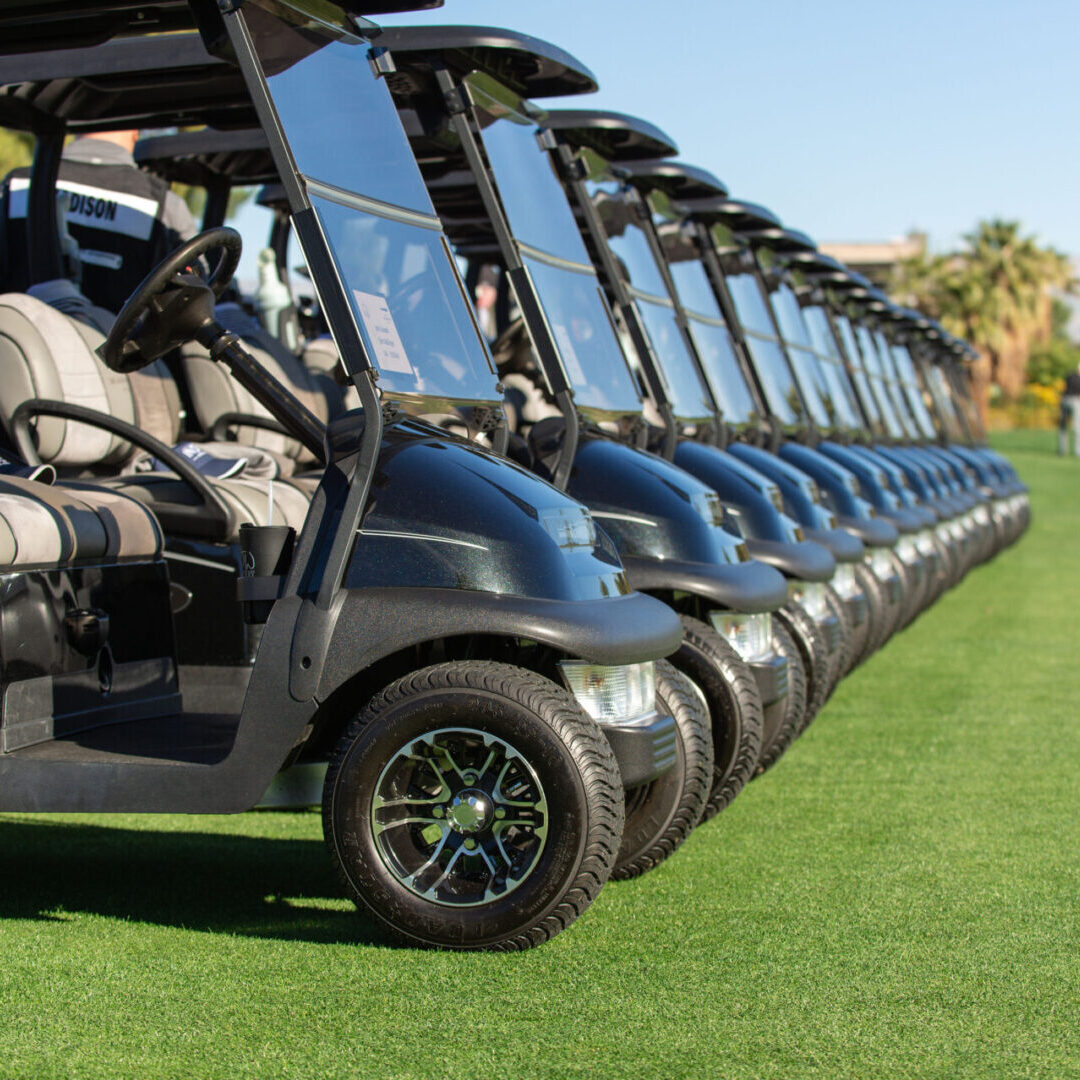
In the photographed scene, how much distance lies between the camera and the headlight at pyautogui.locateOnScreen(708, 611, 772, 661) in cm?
Answer: 460

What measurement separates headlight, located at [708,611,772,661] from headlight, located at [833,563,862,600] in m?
1.79

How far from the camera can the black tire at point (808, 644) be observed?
17.8 feet

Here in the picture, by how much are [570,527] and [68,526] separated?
115 cm

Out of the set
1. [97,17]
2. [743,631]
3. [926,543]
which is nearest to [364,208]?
[97,17]

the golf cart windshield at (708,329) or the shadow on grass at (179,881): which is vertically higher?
the golf cart windshield at (708,329)

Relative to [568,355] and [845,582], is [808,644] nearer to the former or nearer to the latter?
[845,582]

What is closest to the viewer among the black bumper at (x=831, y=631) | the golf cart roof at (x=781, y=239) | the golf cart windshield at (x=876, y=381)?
the black bumper at (x=831, y=631)

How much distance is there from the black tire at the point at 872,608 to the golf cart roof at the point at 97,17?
4.25 metres

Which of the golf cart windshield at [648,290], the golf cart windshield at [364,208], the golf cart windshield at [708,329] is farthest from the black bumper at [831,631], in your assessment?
the golf cart windshield at [364,208]

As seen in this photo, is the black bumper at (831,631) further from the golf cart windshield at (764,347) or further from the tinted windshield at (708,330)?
the golf cart windshield at (764,347)

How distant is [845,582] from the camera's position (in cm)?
659

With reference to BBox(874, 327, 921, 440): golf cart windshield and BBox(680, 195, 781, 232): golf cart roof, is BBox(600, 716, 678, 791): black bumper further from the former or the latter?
BBox(874, 327, 921, 440): golf cart windshield

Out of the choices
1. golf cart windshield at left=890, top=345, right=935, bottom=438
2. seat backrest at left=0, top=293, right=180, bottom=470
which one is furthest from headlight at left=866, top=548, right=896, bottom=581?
golf cart windshield at left=890, top=345, right=935, bottom=438

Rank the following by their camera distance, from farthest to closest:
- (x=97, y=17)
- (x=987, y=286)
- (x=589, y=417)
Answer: (x=987, y=286)
(x=589, y=417)
(x=97, y=17)
